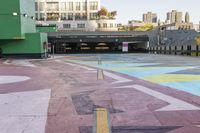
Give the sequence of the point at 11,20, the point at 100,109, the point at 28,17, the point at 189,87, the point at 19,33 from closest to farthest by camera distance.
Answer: the point at 100,109, the point at 189,87, the point at 11,20, the point at 19,33, the point at 28,17

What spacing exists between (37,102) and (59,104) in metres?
0.74

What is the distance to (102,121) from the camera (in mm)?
6719

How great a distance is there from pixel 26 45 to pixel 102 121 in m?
30.4

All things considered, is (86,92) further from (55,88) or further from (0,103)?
(0,103)

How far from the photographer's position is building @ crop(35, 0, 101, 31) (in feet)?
323

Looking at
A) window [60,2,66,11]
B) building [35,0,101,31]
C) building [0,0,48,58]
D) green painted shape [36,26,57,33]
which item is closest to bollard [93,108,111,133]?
building [0,0,48,58]

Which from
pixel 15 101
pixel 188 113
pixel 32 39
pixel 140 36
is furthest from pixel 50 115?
pixel 140 36

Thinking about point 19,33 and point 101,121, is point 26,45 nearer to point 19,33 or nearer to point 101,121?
point 19,33

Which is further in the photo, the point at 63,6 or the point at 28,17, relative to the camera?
the point at 63,6

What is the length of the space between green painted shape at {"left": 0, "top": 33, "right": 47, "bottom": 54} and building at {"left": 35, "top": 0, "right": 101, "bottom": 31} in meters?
62.4

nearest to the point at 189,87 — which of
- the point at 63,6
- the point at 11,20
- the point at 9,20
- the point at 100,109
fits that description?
the point at 100,109

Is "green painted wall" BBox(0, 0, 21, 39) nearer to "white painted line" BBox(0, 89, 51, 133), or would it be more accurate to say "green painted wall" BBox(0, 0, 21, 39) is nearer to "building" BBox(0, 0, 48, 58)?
"building" BBox(0, 0, 48, 58)

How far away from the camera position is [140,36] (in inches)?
2350

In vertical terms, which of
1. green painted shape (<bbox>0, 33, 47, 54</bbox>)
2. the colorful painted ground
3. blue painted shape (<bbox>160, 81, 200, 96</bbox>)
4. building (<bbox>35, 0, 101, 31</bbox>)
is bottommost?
the colorful painted ground
